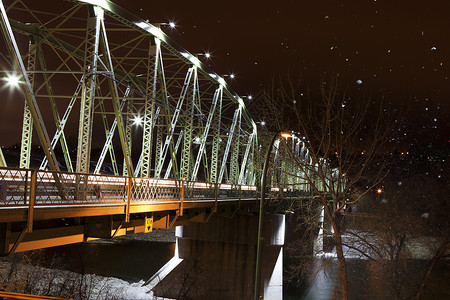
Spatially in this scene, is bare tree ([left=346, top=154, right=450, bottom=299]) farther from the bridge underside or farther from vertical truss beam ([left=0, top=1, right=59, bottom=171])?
vertical truss beam ([left=0, top=1, right=59, bottom=171])

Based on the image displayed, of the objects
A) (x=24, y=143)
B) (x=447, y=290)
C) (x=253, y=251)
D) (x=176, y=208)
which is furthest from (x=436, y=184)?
(x=24, y=143)

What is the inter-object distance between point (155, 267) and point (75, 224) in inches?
1562

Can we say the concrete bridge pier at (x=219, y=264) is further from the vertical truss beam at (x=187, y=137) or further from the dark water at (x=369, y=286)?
the vertical truss beam at (x=187, y=137)

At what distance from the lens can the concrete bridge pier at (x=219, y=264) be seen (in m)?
31.4

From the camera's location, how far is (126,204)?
14000mm

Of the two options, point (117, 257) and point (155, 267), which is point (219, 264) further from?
point (117, 257)

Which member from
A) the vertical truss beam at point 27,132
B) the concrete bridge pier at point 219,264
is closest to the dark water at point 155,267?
the concrete bridge pier at point 219,264

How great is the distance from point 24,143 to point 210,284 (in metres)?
17.3

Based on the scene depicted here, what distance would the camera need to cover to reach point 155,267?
167 ft

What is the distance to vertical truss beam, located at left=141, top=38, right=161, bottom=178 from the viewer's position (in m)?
20.5

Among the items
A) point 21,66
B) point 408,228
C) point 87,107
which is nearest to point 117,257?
point 408,228


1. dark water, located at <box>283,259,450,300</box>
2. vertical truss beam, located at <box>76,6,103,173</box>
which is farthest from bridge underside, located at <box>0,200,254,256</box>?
dark water, located at <box>283,259,450,300</box>

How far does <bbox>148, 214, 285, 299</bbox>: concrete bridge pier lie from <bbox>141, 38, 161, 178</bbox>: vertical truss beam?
12.2 m

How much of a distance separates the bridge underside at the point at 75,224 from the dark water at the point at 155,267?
16173mm
